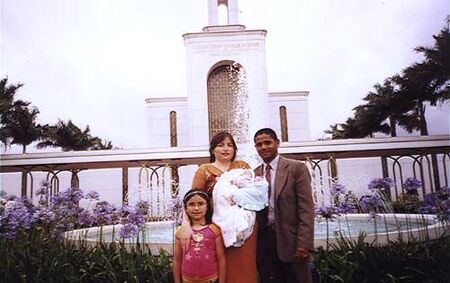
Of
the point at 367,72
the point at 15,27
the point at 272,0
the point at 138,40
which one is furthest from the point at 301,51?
the point at 15,27

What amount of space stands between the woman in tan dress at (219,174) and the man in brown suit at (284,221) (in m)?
0.13

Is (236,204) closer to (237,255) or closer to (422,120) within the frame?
(237,255)

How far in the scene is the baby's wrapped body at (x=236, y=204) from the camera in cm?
241

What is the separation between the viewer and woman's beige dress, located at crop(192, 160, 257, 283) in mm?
2461

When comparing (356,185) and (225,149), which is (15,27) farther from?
(356,185)

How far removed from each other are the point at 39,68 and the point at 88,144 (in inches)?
333

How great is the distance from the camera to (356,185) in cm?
1103

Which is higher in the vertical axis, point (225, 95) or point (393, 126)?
point (225, 95)

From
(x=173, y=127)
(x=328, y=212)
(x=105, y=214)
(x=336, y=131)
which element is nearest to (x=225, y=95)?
(x=173, y=127)

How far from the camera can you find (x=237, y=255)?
2.46 m

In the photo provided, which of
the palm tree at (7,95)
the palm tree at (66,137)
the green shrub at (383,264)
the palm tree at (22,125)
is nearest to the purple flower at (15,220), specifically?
the green shrub at (383,264)

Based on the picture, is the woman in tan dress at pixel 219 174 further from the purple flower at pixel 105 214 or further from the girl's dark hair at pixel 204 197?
the purple flower at pixel 105 214

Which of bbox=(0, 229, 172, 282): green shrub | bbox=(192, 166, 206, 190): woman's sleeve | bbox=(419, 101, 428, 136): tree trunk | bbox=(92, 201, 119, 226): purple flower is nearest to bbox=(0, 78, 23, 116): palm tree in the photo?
bbox=(92, 201, 119, 226): purple flower

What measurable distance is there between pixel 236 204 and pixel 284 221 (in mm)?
310
